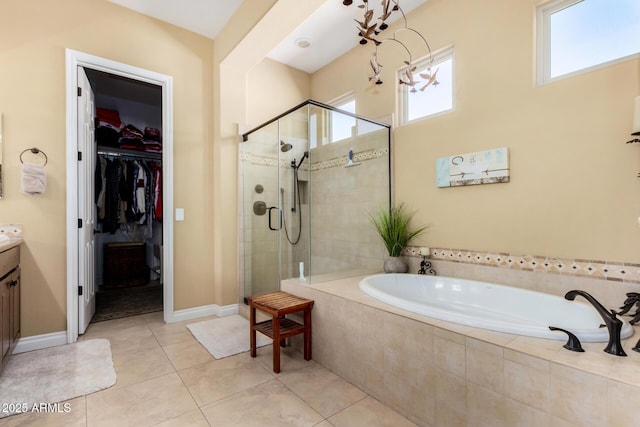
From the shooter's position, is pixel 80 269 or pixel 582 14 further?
pixel 80 269

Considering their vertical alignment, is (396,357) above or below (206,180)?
below

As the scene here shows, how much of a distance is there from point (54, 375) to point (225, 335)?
1.17 meters

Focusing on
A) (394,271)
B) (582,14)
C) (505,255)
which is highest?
(582,14)

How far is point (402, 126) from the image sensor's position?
10.00ft

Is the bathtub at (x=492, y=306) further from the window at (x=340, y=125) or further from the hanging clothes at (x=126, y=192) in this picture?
the hanging clothes at (x=126, y=192)

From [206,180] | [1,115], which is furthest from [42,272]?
[206,180]

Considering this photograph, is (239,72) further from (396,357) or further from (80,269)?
(396,357)

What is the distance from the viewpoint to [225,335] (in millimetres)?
2777

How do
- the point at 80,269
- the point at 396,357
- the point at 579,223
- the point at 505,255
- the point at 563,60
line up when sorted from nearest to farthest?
the point at 396,357 → the point at 579,223 → the point at 563,60 → the point at 505,255 → the point at 80,269

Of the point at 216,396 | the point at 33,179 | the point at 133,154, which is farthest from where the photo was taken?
the point at 133,154

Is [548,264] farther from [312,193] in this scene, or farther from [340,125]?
[340,125]

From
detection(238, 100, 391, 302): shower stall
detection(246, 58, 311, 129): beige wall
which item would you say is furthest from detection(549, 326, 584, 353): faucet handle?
detection(246, 58, 311, 129): beige wall

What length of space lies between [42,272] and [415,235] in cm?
321

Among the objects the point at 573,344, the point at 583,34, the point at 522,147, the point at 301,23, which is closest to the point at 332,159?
the point at 301,23
